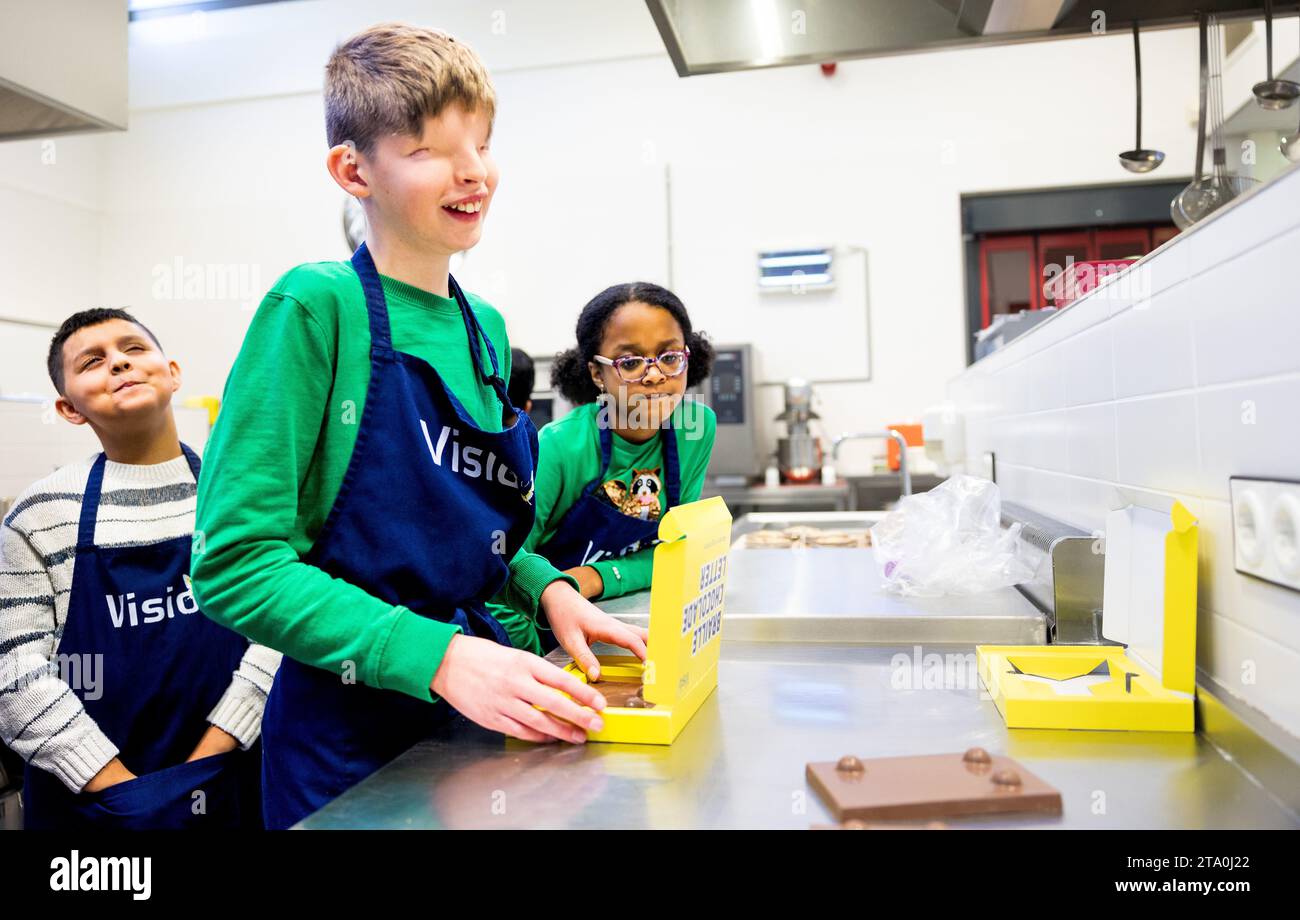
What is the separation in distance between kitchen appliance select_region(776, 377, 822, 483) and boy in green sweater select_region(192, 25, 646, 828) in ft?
10.9

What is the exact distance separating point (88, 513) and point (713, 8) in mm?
1282

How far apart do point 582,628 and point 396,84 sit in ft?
1.91

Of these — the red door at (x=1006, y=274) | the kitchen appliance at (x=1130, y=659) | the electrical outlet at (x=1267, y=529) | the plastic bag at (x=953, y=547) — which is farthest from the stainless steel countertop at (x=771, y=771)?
the red door at (x=1006, y=274)

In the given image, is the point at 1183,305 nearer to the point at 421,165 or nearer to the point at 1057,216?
the point at 421,165

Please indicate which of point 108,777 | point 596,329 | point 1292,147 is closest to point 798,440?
point 596,329

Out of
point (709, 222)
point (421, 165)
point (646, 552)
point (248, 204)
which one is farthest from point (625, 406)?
point (248, 204)

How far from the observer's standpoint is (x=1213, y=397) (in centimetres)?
81

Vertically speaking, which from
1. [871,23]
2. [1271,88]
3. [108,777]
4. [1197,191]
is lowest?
[108,777]

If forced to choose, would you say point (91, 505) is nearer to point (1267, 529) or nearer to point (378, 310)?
point (378, 310)

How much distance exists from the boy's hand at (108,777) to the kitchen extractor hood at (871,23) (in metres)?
1.38

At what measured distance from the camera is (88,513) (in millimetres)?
1388

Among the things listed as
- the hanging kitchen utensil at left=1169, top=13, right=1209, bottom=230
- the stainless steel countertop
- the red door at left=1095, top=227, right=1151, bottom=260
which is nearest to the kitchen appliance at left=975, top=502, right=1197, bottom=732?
the stainless steel countertop

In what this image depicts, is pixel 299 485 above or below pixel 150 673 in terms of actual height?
above
